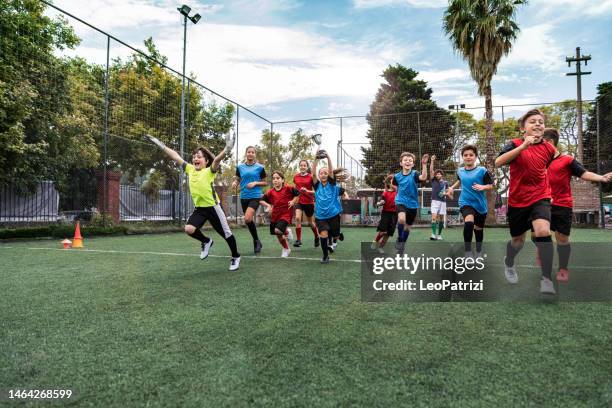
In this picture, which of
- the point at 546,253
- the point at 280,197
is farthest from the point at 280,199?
the point at 546,253

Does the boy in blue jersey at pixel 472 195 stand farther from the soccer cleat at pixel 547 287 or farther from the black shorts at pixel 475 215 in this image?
the soccer cleat at pixel 547 287

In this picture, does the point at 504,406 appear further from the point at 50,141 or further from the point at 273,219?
the point at 50,141

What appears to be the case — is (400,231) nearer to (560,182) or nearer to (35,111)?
(560,182)

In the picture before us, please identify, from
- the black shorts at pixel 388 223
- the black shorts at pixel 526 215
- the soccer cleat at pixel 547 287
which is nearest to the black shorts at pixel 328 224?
the black shorts at pixel 388 223

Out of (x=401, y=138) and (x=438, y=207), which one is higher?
(x=401, y=138)

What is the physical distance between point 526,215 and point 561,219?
3.26ft

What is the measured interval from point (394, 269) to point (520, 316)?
1.05 m

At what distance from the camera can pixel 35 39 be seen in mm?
14141

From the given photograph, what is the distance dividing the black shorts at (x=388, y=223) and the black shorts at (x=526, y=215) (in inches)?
125

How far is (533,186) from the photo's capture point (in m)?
4.12

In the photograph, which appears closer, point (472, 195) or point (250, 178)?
point (472, 195)

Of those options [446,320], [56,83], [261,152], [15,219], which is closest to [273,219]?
[446,320]

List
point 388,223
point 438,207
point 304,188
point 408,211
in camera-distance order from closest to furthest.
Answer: point 408,211
point 388,223
point 304,188
point 438,207

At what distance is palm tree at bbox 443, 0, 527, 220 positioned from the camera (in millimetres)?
20234
